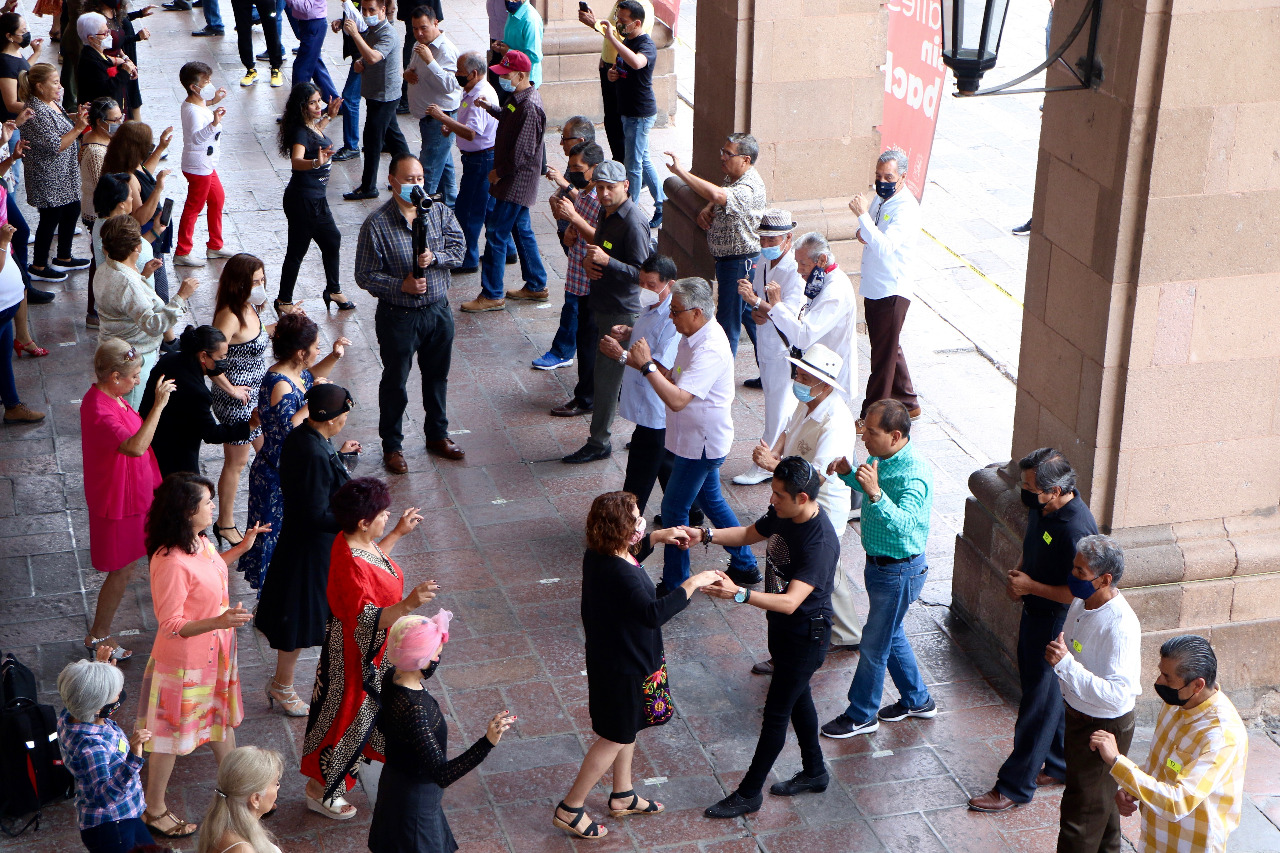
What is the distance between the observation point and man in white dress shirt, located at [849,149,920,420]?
9594 mm

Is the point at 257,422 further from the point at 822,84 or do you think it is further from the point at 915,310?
the point at 915,310

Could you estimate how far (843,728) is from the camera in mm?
6977

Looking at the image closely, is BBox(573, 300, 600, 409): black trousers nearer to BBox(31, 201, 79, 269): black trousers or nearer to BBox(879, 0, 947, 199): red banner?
BBox(879, 0, 947, 199): red banner

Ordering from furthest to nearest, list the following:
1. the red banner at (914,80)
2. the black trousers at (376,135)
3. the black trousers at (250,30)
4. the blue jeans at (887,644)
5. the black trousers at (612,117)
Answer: the black trousers at (250,30), the black trousers at (376,135), the black trousers at (612,117), the red banner at (914,80), the blue jeans at (887,644)

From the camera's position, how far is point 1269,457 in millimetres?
7027

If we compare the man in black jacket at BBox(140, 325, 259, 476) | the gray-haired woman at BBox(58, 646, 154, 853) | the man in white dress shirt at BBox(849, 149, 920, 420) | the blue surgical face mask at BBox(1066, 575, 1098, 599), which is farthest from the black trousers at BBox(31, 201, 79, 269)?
the blue surgical face mask at BBox(1066, 575, 1098, 599)

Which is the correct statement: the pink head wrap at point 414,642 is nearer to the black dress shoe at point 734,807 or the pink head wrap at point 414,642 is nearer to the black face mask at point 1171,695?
the black dress shoe at point 734,807

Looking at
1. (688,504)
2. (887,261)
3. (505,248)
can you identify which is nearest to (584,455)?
(688,504)

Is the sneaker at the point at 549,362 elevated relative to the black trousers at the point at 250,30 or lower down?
lower down

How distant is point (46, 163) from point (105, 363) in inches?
202

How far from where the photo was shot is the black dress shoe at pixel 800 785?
654 cm

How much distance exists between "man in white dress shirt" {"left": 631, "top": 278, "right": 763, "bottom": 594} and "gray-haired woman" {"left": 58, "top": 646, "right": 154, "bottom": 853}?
126 inches

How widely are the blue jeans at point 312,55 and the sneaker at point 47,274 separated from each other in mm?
4258

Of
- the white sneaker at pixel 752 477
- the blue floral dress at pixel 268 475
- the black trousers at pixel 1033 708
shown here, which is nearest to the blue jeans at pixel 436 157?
the white sneaker at pixel 752 477
